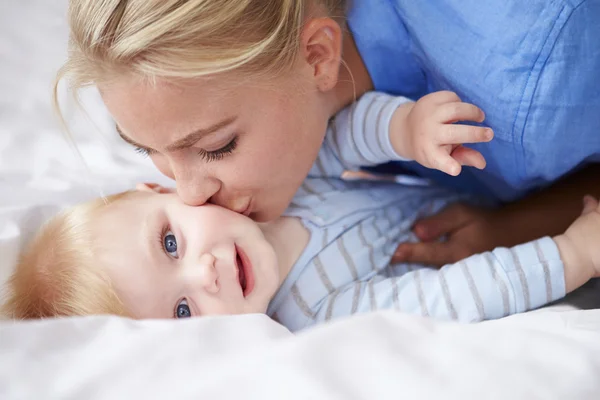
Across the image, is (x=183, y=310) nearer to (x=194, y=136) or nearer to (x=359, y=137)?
(x=194, y=136)

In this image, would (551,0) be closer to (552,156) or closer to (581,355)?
(552,156)

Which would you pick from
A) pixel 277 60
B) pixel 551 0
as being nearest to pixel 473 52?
pixel 551 0

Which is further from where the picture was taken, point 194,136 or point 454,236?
point 454,236

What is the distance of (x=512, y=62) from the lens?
81 cm

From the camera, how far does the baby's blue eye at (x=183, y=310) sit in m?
0.83

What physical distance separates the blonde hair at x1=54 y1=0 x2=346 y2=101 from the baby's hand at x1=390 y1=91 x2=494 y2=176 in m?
0.23

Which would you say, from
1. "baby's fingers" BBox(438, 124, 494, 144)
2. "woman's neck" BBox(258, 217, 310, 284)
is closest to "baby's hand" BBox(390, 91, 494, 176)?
"baby's fingers" BBox(438, 124, 494, 144)

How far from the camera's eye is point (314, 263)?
959mm

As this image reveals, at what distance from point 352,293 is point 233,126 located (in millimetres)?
308

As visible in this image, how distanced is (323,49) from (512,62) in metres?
0.26

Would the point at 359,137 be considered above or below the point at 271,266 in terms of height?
above

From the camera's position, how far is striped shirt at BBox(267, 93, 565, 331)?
0.85m

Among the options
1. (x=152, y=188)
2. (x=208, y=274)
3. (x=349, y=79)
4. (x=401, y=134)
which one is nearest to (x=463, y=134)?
(x=401, y=134)

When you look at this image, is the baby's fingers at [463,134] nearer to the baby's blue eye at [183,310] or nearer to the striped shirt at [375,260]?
the striped shirt at [375,260]
